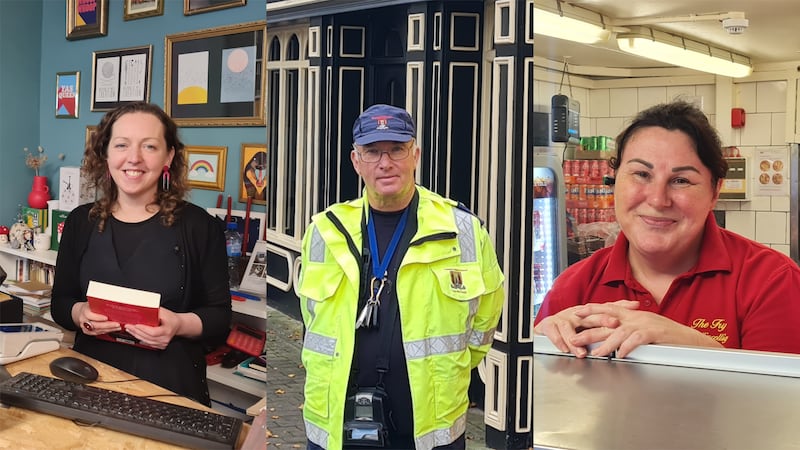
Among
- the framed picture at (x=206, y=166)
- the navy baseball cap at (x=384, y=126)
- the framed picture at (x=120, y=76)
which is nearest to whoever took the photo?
the navy baseball cap at (x=384, y=126)

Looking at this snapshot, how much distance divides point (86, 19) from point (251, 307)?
3.05 feet

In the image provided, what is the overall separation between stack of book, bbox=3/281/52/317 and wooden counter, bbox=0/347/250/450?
0.29m

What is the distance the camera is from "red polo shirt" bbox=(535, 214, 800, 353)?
64.5 inches

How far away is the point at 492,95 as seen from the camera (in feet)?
4.86

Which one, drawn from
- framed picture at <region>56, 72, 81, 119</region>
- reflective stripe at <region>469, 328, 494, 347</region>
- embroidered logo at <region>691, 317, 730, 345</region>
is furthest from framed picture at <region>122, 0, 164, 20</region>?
embroidered logo at <region>691, 317, 730, 345</region>

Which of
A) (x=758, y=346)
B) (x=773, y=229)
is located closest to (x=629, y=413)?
(x=758, y=346)

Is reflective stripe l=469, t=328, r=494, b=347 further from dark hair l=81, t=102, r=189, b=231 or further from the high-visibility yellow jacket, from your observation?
dark hair l=81, t=102, r=189, b=231

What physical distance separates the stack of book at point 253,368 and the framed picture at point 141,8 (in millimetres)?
899

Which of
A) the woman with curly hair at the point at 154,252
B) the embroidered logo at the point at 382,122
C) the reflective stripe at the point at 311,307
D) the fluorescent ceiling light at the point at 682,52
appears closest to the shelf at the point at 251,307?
the woman with curly hair at the point at 154,252

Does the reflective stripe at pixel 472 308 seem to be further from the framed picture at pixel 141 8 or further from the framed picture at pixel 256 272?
the framed picture at pixel 141 8

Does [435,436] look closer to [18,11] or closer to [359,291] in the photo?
[359,291]

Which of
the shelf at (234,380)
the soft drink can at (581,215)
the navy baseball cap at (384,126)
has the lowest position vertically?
the shelf at (234,380)

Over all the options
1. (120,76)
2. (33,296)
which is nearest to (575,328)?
(120,76)

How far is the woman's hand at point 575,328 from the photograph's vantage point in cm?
174
